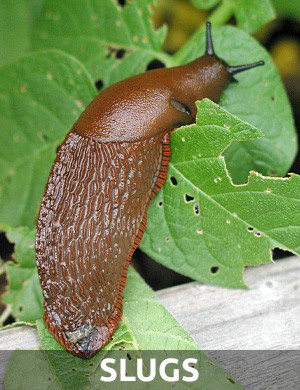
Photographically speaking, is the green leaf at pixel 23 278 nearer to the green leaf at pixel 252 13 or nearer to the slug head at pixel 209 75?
the slug head at pixel 209 75

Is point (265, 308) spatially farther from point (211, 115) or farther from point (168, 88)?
point (168, 88)

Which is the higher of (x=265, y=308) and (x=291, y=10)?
(x=291, y=10)

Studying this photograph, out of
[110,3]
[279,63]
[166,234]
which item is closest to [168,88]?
[166,234]

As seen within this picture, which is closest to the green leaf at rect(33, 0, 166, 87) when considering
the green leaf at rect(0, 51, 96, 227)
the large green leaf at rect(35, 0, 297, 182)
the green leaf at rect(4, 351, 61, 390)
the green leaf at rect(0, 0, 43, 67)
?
the large green leaf at rect(35, 0, 297, 182)

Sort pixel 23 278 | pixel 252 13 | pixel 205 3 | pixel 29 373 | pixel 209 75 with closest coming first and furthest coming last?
pixel 29 373, pixel 209 75, pixel 23 278, pixel 252 13, pixel 205 3

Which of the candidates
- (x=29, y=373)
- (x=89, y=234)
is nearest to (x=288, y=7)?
(x=89, y=234)

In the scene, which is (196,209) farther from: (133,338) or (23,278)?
(23,278)
